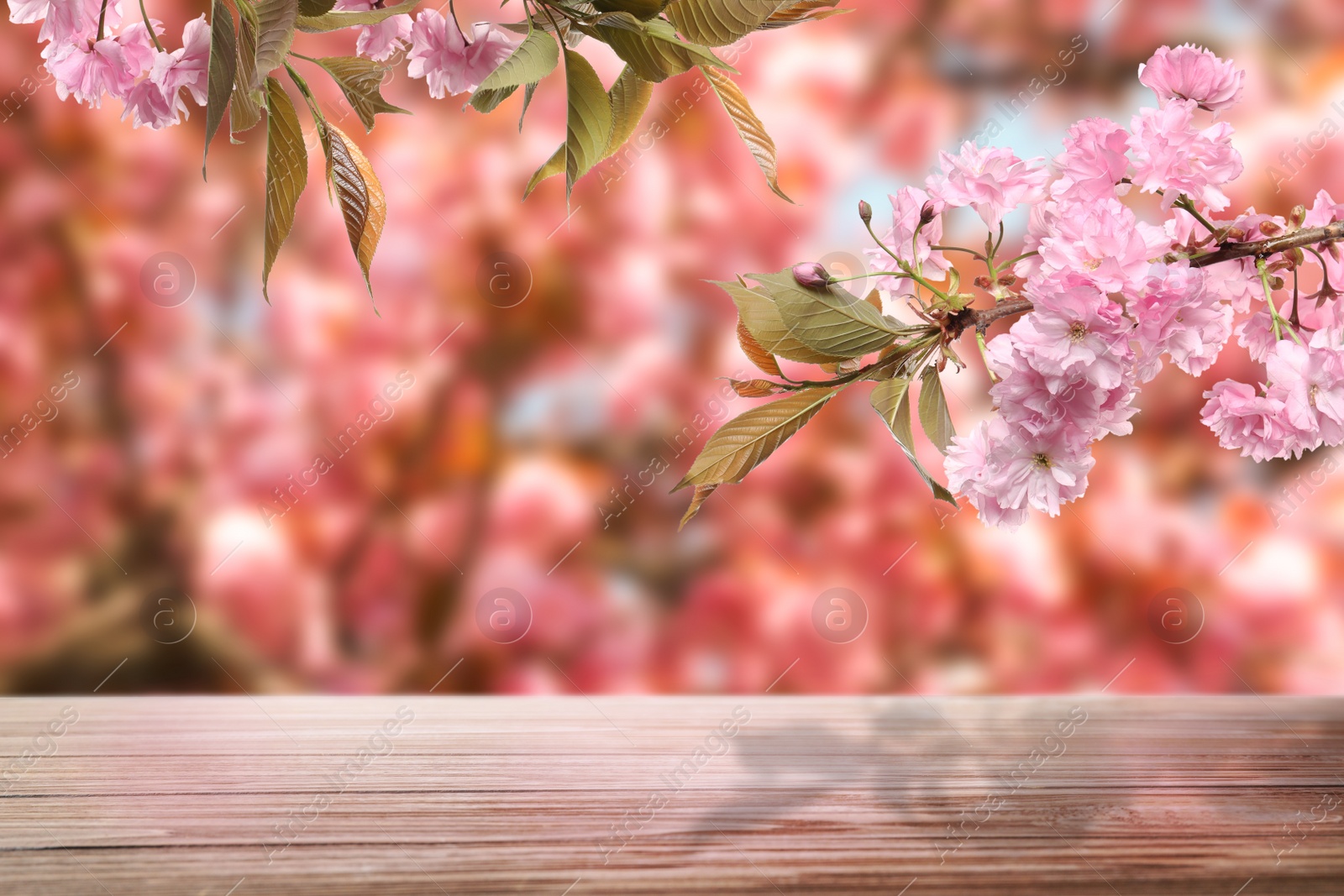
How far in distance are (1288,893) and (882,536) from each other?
2.25 ft

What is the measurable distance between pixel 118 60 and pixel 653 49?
200mm

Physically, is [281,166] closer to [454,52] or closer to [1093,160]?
[454,52]

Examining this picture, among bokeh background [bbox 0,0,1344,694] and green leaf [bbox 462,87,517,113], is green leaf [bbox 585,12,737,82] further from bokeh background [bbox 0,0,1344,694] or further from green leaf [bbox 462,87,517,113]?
bokeh background [bbox 0,0,1344,694]

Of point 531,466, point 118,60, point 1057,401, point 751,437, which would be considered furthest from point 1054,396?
point 531,466

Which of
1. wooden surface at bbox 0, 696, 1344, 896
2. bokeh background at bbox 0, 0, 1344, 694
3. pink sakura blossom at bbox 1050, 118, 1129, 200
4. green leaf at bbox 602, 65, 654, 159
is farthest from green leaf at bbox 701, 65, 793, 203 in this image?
bokeh background at bbox 0, 0, 1344, 694

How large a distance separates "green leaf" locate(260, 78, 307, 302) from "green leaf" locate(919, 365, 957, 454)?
226 mm

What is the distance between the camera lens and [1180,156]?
15.4 inches

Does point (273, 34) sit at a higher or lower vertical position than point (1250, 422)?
higher

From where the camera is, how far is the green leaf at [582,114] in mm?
297

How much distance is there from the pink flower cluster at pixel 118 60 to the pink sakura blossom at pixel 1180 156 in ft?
1.08

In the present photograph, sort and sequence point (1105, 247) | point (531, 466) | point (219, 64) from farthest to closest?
point (531, 466) < point (1105, 247) < point (219, 64)

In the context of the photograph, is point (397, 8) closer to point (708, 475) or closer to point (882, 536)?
point (708, 475)

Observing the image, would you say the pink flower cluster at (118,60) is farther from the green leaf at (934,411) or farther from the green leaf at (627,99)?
the green leaf at (934,411)

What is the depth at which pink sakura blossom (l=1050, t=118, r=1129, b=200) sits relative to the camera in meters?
0.39
